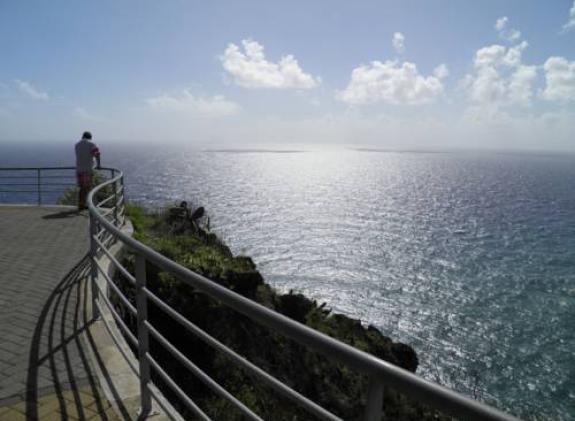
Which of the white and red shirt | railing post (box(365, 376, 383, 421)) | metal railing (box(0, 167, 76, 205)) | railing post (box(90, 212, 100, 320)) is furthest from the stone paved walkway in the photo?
metal railing (box(0, 167, 76, 205))

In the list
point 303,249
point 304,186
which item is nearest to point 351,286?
point 303,249

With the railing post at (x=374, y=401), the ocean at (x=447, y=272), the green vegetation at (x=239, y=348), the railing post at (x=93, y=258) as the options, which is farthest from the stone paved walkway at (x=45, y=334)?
the ocean at (x=447, y=272)

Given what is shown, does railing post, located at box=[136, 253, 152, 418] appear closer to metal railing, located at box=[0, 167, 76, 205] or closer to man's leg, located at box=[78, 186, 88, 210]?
metal railing, located at box=[0, 167, 76, 205]

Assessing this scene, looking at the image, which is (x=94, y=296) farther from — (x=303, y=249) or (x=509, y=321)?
(x=303, y=249)

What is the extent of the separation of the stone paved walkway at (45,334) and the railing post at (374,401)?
253 cm

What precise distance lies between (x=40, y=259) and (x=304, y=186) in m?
94.8

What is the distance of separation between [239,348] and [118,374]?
281 inches

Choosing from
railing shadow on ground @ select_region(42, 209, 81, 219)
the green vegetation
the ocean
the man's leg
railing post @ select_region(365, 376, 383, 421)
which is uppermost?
railing post @ select_region(365, 376, 383, 421)

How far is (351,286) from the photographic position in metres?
33.2

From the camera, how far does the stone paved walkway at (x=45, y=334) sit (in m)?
→ 3.36

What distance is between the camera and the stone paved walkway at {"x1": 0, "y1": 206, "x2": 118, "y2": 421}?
3.36 metres

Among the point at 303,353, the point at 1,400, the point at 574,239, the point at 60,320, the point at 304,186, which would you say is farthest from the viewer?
the point at 304,186

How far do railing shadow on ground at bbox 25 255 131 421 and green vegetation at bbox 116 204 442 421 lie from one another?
293 cm

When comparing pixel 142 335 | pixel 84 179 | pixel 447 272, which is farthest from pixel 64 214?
pixel 447 272
